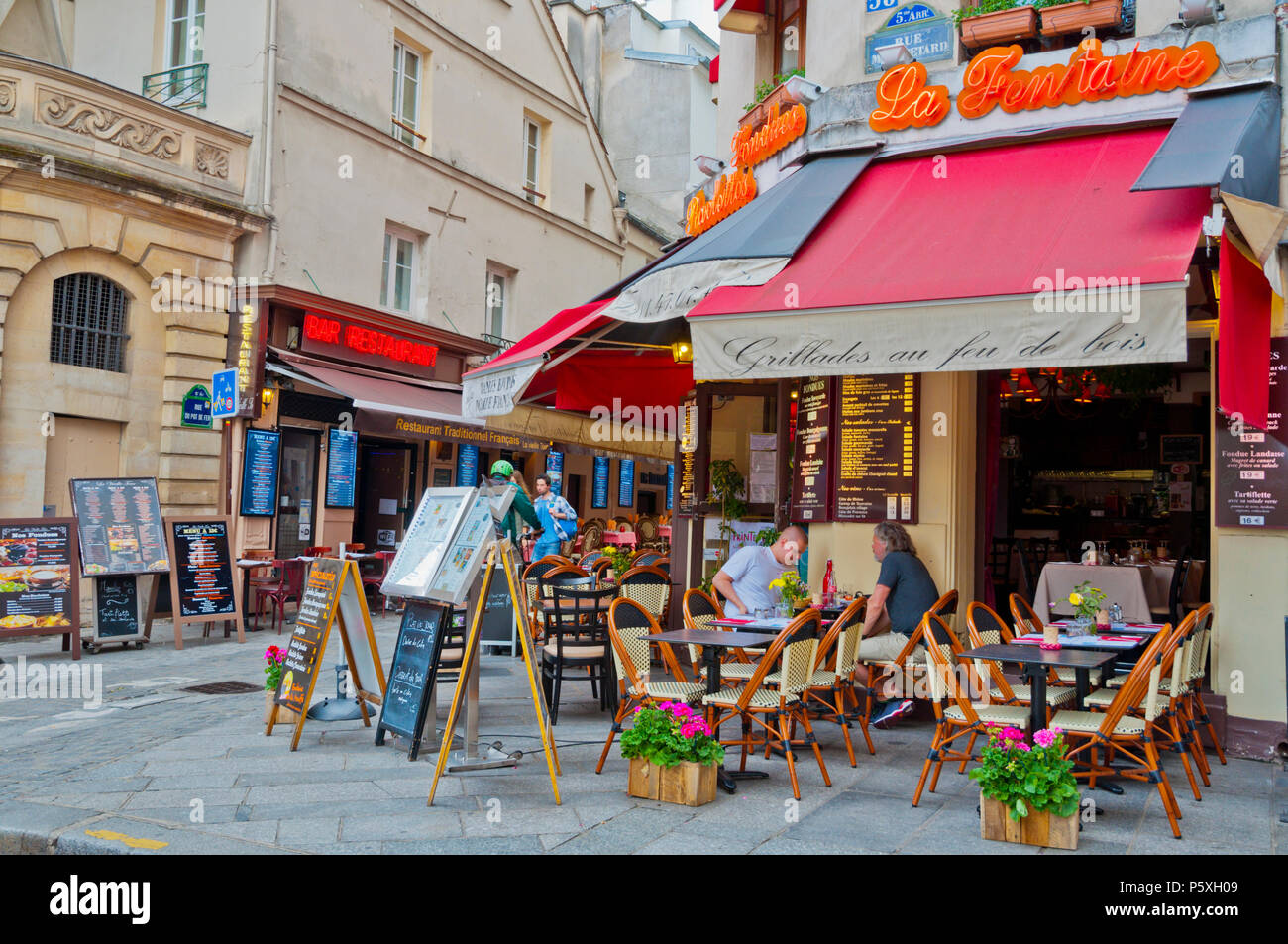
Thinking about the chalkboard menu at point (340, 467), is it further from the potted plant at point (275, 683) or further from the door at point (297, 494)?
the potted plant at point (275, 683)

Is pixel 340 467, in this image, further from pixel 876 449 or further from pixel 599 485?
pixel 876 449

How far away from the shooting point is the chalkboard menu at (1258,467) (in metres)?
6.63

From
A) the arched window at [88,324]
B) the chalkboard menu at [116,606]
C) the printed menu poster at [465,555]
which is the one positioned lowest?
the chalkboard menu at [116,606]

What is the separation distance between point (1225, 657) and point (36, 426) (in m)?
12.1

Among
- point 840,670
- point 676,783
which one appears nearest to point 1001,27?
point 840,670

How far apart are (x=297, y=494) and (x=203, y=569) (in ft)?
12.0

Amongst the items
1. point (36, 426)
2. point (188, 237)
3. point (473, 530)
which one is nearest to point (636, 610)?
point (473, 530)

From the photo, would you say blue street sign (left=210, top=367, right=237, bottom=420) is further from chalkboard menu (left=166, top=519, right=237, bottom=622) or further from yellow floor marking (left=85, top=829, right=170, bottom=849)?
yellow floor marking (left=85, top=829, right=170, bottom=849)

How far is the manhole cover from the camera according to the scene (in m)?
8.68

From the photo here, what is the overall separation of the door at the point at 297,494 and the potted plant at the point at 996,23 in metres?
10.5

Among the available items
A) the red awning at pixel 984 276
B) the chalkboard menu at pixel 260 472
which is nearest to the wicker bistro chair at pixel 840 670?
the red awning at pixel 984 276

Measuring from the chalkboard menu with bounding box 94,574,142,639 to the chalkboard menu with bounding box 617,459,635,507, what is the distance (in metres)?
13.1

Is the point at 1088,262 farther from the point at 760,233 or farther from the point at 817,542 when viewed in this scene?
the point at 817,542
